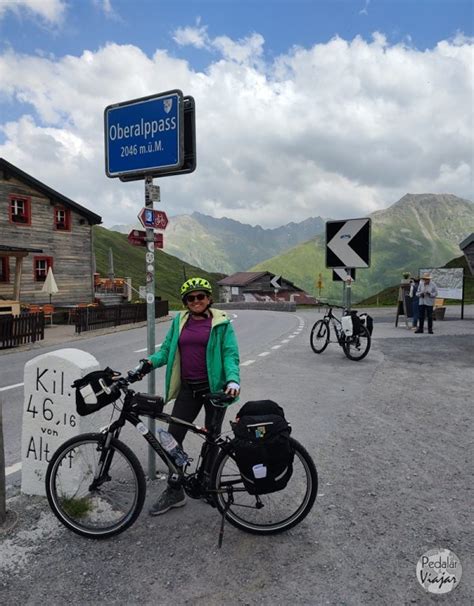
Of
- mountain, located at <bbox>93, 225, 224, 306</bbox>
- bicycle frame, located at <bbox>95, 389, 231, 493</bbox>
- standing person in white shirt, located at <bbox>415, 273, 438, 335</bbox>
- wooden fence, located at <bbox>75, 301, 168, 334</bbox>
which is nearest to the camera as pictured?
bicycle frame, located at <bbox>95, 389, 231, 493</bbox>

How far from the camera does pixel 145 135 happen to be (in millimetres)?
4023

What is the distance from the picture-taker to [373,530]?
3375mm

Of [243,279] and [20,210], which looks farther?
[243,279]

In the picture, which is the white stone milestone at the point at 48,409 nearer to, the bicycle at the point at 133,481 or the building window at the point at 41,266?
the bicycle at the point at 133,481

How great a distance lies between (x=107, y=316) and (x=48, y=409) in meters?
17.0

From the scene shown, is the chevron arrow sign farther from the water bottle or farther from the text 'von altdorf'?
the text 'von altdorf'

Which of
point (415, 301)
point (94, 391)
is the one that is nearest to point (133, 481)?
point (94, 391)

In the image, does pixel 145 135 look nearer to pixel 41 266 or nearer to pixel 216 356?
pixel 216 356

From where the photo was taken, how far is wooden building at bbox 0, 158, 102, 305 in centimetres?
2428

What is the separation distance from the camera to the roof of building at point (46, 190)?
2405cm

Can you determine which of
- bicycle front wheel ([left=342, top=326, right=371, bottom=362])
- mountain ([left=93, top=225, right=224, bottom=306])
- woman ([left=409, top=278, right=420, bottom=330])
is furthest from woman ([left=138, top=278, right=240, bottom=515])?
mountain ([left=93, top=225, right=224, bottom=306])

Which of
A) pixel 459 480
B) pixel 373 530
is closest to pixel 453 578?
pixel 373 530

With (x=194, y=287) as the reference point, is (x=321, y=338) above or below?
below

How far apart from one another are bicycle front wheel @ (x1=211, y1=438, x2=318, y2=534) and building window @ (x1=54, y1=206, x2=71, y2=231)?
87.5ft
